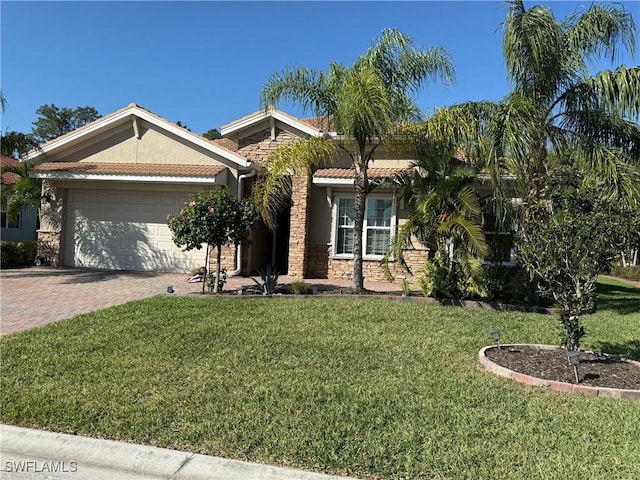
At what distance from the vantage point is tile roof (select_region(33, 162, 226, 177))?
1392 cm

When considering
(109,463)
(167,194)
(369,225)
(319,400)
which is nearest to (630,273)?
(369,225)

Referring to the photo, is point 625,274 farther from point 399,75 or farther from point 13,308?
point 13,308

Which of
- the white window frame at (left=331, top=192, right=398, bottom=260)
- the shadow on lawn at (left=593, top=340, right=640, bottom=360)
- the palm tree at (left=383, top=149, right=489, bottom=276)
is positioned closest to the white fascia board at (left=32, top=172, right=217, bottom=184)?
the white window frame at (left=331, top=192, right=398, bottom=260)

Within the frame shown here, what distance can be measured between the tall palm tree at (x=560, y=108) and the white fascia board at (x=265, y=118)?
15.0ft

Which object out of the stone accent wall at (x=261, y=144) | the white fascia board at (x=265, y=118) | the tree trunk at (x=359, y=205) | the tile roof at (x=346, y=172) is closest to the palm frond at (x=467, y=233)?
the tree trunk at (x=359, y=205)

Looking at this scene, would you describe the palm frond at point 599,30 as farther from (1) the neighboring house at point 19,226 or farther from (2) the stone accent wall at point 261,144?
(1) the neighboring house at point 19,226

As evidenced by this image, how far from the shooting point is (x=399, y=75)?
1073 cm

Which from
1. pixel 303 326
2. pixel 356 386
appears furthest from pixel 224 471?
pixel 303 326

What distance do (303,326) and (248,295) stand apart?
312 cm

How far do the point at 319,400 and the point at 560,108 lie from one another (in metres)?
9.33

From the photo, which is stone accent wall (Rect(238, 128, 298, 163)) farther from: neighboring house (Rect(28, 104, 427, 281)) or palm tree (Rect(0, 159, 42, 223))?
palm tree (Rect(0, 159, 42, 223))

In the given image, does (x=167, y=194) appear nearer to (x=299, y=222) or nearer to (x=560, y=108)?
(x=299, y=222)

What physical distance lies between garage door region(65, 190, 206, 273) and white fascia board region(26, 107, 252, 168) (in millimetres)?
1688

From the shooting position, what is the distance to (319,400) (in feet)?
14.9
